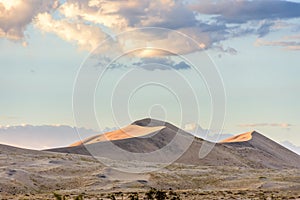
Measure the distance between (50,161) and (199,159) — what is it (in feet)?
165

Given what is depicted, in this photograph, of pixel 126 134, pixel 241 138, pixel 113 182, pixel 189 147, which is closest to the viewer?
pixel 113 182

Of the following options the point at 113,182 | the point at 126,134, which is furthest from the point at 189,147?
the point at 113,182

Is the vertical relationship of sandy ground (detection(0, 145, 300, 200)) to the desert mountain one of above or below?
below

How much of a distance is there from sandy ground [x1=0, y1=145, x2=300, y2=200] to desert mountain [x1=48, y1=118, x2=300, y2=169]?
30744 millimetres

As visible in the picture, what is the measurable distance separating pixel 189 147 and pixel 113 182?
69902 mm

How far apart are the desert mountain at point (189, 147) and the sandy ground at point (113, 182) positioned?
3074 cm

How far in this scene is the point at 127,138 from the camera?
14888 centimetres

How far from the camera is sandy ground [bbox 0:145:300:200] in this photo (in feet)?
233

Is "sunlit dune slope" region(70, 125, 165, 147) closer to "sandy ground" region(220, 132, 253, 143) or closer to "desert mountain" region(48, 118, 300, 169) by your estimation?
"desert mountain" region(48, 118, 300, 169)

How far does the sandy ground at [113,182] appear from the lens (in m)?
71.1

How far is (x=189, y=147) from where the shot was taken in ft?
495

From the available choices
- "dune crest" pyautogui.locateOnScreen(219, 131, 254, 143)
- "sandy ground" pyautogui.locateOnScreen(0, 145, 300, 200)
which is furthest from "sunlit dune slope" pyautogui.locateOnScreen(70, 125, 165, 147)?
"sandy ground" pyautogui.locateOnScreen(0, 145, 300, 200)

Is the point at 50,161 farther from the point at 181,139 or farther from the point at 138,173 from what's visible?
the point at 181,139

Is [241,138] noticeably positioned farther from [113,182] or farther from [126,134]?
[113,182]
